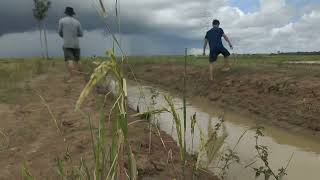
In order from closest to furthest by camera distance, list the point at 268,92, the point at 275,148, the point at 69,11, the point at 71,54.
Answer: the point at 275,148 < the point at 268,92 < the point at 69,11 < the point at 71,54

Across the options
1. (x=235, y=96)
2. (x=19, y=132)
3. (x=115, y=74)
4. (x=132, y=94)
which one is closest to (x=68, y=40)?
(x=132, y=94)

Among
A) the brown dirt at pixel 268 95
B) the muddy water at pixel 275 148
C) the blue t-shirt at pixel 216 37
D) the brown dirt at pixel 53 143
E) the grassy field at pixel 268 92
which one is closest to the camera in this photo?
the brown dirt at pixel 53 143

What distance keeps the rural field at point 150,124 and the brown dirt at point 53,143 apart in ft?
0.04

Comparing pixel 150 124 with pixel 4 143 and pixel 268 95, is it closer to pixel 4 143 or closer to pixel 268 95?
pixel 4 143

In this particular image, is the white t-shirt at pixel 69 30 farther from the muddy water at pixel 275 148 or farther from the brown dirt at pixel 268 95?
the brown dirt at pixel 268 95

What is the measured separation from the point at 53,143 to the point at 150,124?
3686mm

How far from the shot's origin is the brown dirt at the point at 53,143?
5469 mm

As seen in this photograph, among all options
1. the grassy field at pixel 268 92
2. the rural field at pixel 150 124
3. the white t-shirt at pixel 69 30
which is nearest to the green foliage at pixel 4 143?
the rural field at pixel 150 124

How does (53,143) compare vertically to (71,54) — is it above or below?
below

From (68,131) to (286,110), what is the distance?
17.9 feet

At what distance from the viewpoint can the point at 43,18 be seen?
157 ft

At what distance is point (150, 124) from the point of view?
3.10 meters

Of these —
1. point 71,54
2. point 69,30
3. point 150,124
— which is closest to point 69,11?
point 69,30

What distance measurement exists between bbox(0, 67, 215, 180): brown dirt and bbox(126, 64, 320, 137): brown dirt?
3.62 metres
